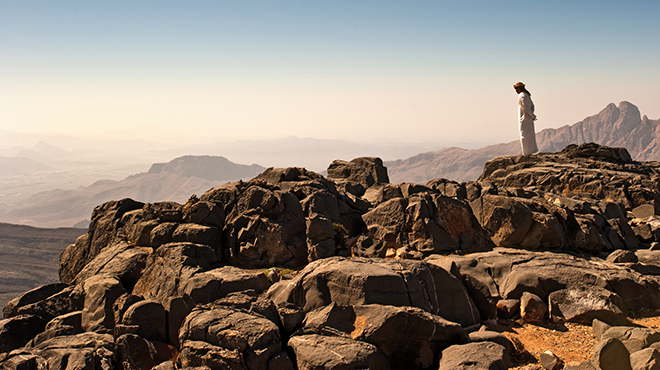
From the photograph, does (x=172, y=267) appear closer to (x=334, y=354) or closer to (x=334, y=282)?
(x=334, y=282)

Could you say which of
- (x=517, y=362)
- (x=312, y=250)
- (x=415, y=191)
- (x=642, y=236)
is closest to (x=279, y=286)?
(x=312, y=250)

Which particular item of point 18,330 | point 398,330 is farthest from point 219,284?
point 18,330

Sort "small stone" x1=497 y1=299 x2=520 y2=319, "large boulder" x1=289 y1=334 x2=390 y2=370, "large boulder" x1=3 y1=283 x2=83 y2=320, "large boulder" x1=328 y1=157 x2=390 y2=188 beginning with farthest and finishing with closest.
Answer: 1. "large boulder" x1=328 y1=157 x2=390 y2=188
2. "large boulder" x1=3 y1=283 x2=83 y2=320
3. "small stone" x1=497 y1=299 x2=520 y2=319
4. "large boulder" x1=289 y1=334 x2=390 y2=370

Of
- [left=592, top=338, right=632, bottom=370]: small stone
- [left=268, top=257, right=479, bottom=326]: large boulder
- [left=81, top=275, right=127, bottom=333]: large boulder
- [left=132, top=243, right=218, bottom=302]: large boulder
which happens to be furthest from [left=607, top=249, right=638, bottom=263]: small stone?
[left=81, top=275, right=127, bottom=333]: large boulder

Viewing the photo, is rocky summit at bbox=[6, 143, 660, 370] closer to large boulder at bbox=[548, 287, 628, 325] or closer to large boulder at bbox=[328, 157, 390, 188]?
large boulder at bbox=[548, 287, 628, 325]

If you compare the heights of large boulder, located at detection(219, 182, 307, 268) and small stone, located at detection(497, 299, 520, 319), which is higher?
large boulder, located at detection(219, 182, 307, 268)

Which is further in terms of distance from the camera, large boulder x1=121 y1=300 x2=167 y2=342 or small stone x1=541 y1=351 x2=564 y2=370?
large boulder x1=121 y1=300 x2=167 y2=342

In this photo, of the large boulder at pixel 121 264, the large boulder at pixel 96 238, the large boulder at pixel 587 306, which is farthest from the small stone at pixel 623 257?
the large boulder at pixel 96 238

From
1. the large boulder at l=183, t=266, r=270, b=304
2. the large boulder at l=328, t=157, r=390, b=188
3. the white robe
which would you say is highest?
the white robe

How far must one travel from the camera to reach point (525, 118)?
32094 mm

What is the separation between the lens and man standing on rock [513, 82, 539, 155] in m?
31.0

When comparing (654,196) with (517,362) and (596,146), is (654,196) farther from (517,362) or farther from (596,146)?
(517,362)

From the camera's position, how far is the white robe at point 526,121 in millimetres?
31078

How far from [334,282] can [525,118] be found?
25949 mm
